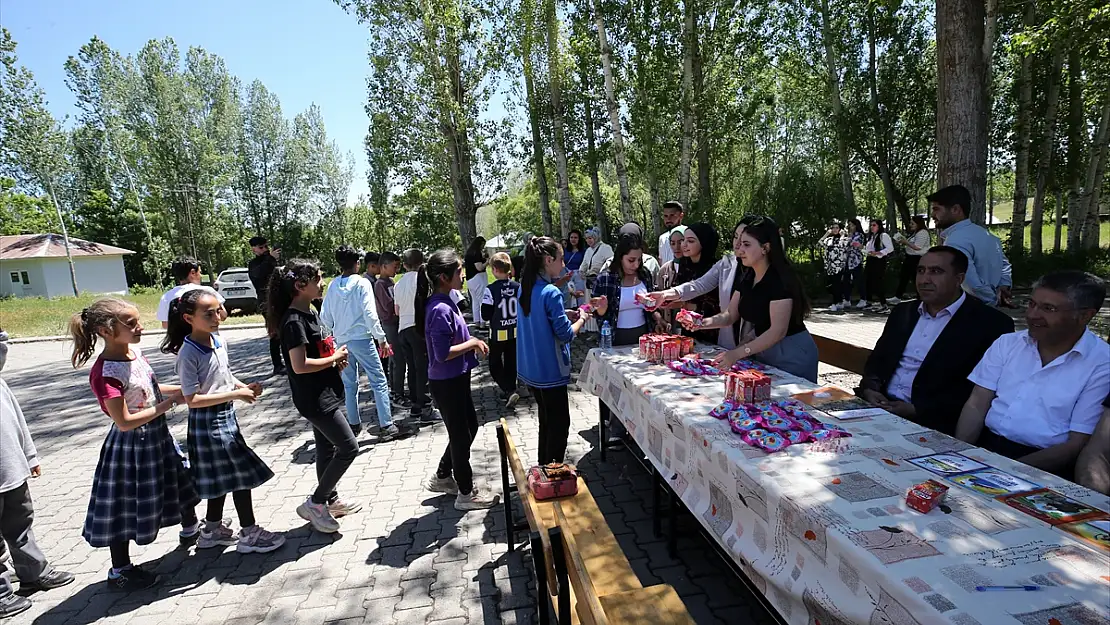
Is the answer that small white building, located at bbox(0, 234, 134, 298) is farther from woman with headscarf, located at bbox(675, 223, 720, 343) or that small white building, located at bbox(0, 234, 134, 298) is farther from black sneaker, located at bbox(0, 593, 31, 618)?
woman with headscarf, located at bbox(675, 223, 720, 343)

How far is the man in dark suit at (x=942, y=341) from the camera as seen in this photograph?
297 centimetres

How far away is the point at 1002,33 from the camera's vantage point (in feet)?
53.9

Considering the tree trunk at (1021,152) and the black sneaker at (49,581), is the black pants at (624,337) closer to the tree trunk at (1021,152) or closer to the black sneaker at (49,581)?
the black sneaker at (49,581)

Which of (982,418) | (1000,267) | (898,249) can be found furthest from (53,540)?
(898,249)

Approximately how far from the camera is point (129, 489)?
3127 mm

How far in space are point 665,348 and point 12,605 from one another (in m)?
4.11

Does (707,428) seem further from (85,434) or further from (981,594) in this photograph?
Answer: (85,434)

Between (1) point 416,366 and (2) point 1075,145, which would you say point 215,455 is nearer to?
(1) point 416,366

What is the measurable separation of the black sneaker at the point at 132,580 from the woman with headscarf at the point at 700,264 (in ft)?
13.7

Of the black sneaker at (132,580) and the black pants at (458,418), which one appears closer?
the black sneaker at (132,580)

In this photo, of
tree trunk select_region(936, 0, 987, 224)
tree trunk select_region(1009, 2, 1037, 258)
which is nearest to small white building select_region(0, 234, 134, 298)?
tree trunk select_region(936, 0, 987, 224)

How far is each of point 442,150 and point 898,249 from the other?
11915mm

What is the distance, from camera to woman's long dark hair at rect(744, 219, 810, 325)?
349 centimetres

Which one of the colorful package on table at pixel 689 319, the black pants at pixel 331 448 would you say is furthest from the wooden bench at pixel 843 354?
the black pants at pixel 331 448
